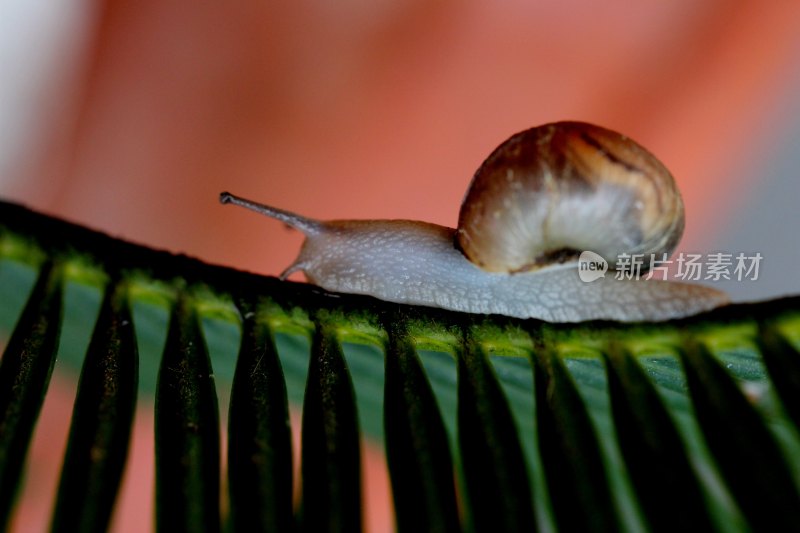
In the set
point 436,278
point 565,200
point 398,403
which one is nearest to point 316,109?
point 436,278

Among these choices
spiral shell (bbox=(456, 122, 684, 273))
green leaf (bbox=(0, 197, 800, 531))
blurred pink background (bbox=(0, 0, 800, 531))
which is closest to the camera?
green leaf (bbox=(0, 197, 800, 531))

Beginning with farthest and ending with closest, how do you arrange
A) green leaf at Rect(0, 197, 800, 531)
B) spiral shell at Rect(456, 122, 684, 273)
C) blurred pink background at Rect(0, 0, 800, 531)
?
blurred pink background at Rect(0, 0, 800, 531) → spiral shell at Rect(456, 122, 684, 273) → green leaf at Rect(0, 197, 800, 531)

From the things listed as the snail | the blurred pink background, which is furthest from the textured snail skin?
the blurred pink background

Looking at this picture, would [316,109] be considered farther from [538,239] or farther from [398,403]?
[398,403]

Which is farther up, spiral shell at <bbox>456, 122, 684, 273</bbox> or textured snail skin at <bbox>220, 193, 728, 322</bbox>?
spiral shell at <bbox>456, 122, 684, 273</bbox>

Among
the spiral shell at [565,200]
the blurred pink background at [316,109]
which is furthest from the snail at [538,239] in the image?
the blurred pink background at [316,109]

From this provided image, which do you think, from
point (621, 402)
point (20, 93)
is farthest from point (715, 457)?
point (20, 93)

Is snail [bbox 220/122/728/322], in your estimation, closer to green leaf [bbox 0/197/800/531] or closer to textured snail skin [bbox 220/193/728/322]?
textured snail skin [bbox 220/193/728/322]

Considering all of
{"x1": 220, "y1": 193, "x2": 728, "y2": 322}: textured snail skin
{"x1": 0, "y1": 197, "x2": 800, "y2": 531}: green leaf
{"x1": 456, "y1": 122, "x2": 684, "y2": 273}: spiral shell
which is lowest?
{"x1": 0, "y1": 197, "x2": 800, "y2": 531}: green leaf
